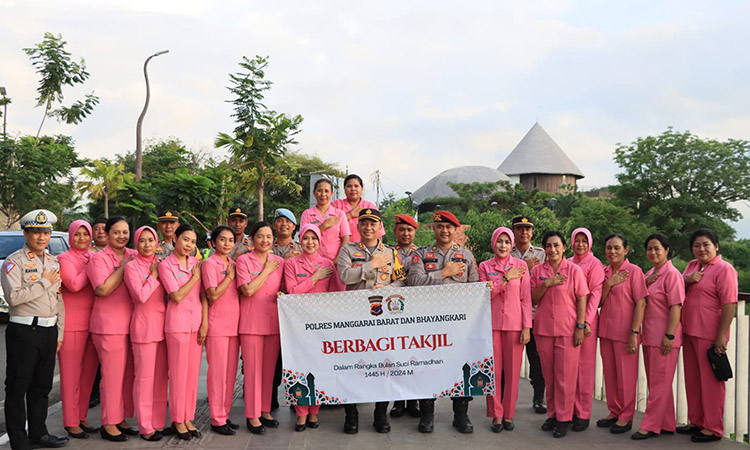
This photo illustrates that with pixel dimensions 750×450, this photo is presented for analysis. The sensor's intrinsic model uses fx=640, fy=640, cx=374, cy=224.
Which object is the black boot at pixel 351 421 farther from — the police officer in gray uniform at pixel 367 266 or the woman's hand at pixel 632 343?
the woman's hand at pixel 632 343

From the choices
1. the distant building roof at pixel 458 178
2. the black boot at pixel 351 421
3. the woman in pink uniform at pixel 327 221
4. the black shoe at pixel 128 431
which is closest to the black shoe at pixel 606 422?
the black boot at pixel 351 421

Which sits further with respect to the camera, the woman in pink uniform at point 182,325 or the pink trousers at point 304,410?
the pink trousers at point 304,410

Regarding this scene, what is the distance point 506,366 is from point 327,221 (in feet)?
6.91

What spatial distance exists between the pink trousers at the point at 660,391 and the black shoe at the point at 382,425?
6.82 feet

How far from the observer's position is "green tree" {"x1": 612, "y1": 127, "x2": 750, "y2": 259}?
35.7 m

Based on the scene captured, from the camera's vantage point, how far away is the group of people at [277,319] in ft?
16.0

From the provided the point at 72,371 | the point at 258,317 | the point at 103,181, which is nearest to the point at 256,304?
the point at 258,317

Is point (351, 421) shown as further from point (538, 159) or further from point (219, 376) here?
point (538, 159)

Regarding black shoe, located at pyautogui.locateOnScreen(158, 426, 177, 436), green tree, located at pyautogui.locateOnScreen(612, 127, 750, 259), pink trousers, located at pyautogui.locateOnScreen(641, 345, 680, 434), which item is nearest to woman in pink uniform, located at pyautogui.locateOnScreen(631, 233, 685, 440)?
pink trousers, located at pyautogui.locateOnScreen(641, 345, 680, 434)

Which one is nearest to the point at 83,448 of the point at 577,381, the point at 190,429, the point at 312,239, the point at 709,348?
the point at 190,429

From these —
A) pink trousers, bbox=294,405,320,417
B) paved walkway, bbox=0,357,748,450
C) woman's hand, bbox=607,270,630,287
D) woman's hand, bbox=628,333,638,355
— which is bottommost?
paved walkway, bbox=0,357,748,450

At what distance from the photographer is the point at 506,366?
5.33m

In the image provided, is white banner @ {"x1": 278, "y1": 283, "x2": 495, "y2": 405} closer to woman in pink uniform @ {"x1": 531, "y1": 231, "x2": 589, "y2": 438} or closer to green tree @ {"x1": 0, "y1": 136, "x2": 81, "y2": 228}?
woman in pink uniform @ {"x1": 531, "y1": 231, "x2": 589, "y2": 438}

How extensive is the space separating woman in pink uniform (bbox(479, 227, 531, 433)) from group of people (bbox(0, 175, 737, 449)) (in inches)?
0.4
